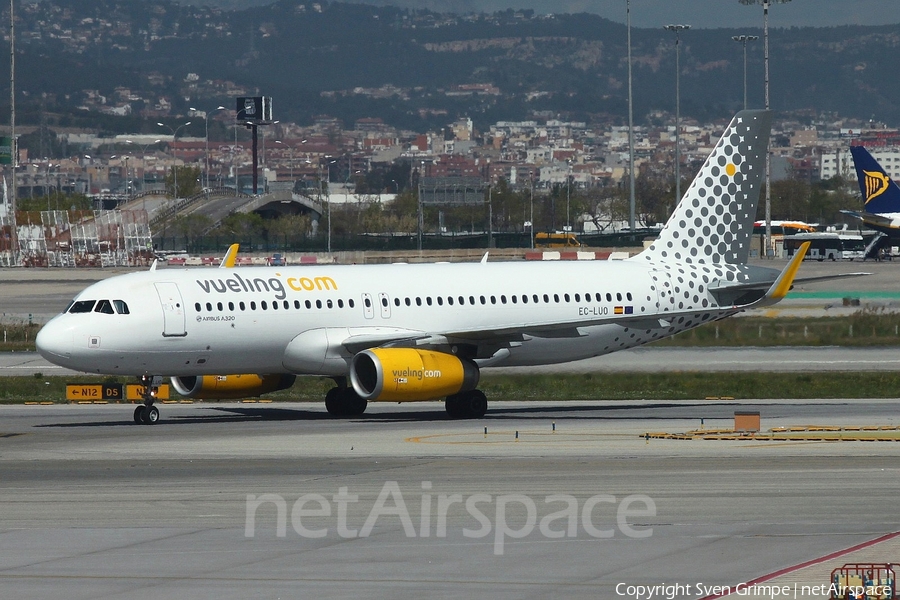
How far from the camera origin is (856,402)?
4462cm

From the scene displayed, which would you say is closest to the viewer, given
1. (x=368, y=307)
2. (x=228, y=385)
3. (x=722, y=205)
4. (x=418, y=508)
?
(x=418, y=508)

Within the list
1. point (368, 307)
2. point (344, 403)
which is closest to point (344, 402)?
point (344, 403)

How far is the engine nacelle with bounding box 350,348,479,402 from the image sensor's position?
128 feet

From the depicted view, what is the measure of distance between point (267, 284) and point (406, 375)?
→ 5.15 metres

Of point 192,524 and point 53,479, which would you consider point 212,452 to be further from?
point 192,524

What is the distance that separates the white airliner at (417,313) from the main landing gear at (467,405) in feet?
0.13

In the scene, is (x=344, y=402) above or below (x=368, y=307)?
below

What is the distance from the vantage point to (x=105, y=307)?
3900cm

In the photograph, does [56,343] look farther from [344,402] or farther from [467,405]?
[467,405]

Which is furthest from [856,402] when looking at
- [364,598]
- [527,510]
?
[364,598]

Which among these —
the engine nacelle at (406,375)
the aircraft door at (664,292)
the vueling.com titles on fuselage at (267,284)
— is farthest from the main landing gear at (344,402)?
the aircraft door at (664,292)

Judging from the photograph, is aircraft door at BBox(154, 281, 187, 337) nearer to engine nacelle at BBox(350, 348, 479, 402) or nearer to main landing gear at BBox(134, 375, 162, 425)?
main landing gear at BBox(134, 375, 162, 425)

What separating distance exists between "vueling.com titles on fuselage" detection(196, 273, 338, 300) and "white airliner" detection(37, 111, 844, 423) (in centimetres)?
4

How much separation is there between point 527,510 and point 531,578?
5.16 m
